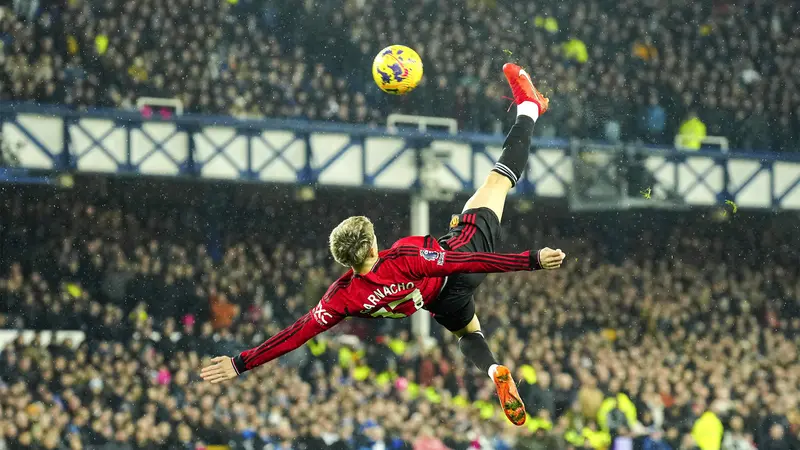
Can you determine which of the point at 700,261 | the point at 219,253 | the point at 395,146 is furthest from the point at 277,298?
the point at 700,261

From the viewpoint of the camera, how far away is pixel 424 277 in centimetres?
800

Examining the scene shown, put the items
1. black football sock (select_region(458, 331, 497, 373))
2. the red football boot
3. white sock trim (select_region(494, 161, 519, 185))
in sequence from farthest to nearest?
1. the red football boot
2. white sock trim (select_region(494, 161, 519, 185))
3. black football sock (select_region(458, 331, 497, 373))

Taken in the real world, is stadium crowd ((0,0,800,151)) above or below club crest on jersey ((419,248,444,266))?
above

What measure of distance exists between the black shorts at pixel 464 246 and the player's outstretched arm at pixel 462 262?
632 mm

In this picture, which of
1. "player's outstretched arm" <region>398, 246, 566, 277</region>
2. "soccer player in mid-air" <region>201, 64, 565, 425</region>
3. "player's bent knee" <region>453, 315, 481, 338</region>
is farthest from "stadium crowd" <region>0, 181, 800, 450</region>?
"player's outstretched arm" <region>398, 246, 566, 277</region>

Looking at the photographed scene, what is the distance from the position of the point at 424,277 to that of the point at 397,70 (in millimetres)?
3388

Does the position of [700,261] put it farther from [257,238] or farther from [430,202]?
[257,238]

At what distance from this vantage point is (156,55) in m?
19.5

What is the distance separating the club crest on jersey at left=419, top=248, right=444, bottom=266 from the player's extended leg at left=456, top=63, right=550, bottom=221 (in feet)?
3.50

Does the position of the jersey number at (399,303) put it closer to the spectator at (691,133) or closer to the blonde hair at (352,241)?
the blonde hair at (352,241)

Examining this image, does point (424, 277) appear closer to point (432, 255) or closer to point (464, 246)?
point (432, 255)

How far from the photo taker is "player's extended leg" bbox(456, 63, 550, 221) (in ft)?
29.3

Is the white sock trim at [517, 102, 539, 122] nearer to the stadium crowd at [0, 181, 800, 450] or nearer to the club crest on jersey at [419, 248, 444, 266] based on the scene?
the club crest on jersey at [419, 248, 444, 266]

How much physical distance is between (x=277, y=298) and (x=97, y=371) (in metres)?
4.44
